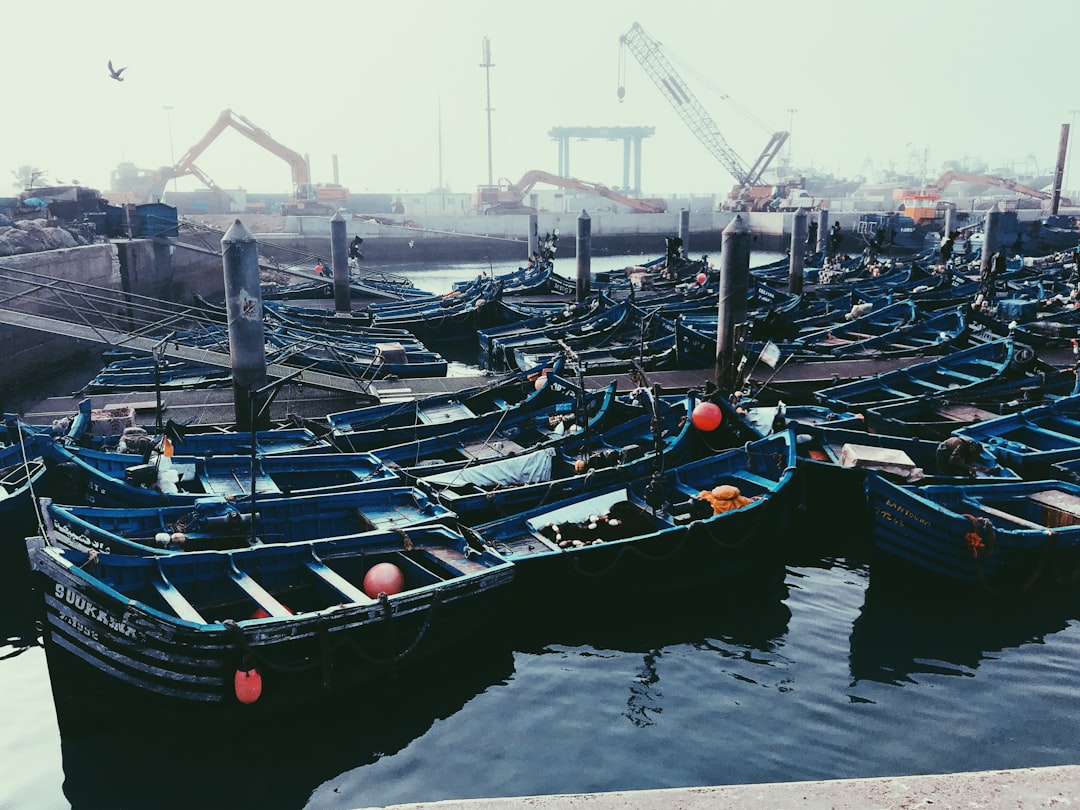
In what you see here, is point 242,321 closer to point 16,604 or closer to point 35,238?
point 16,604

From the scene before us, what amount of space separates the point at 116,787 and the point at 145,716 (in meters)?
0.76

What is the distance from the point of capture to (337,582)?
33.9ft

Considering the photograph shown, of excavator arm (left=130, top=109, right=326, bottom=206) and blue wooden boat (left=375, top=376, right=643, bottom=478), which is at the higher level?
excavator arm (left=130, top=109, right=326, bottom=206)

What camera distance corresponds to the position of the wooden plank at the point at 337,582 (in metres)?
9.98

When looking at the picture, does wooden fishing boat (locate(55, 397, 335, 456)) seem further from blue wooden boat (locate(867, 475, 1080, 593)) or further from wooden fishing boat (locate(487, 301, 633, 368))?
wooden fishing boat (locate(487, 301, 633, 368))

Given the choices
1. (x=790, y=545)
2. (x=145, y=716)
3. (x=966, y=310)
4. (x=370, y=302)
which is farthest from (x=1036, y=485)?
(x=370, y=302)

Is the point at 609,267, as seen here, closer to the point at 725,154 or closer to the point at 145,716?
the point at 725,154

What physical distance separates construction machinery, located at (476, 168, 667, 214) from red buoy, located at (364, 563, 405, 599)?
76008 millimetres

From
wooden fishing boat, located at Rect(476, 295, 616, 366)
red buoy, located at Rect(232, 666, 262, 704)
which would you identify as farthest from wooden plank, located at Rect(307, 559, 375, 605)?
wooden fishing boat, located at Rect(476, 295, 616, 366)

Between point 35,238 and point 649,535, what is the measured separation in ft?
91.7

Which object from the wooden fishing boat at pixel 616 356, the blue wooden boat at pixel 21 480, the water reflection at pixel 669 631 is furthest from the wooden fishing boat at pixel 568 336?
the blue wooden boat at pixel 21 480

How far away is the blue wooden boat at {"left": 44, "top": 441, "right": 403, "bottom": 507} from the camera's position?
39.3ft

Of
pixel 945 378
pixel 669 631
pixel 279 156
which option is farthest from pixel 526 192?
pixel 669 631

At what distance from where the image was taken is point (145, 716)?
9312mm
